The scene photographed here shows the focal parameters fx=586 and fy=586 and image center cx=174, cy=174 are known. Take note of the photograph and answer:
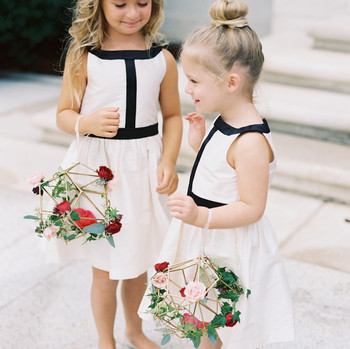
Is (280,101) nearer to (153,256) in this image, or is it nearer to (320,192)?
(320,192)

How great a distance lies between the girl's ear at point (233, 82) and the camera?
1686 millimetres

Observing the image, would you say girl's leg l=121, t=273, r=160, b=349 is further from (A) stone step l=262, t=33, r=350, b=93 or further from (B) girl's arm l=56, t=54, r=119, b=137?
(A) stone step l=262, t=33, r=350, b=93

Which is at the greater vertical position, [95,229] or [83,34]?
[83,34]

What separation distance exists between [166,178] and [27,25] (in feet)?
19.4

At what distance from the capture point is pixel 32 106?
6242 millimetres

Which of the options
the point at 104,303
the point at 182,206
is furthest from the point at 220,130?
the point at 104,303

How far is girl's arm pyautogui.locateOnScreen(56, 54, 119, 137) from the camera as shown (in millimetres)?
1932

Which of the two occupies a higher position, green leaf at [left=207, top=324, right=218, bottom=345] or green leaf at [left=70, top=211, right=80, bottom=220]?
green leaf at [left=70, top=211, right=80, bottom=220]

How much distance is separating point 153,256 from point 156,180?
31 cm

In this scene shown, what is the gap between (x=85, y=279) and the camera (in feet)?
9.80

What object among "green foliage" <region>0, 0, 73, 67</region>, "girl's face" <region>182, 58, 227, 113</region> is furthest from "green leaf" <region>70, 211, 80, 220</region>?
"green foliage" <region>0, 0, 73, 67</region>

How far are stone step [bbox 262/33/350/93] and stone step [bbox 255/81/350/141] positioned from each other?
0.18 meters

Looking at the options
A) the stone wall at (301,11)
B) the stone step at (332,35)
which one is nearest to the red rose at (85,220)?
the stone step at (332,35)

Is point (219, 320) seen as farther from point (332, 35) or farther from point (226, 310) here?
point (332, 35)
